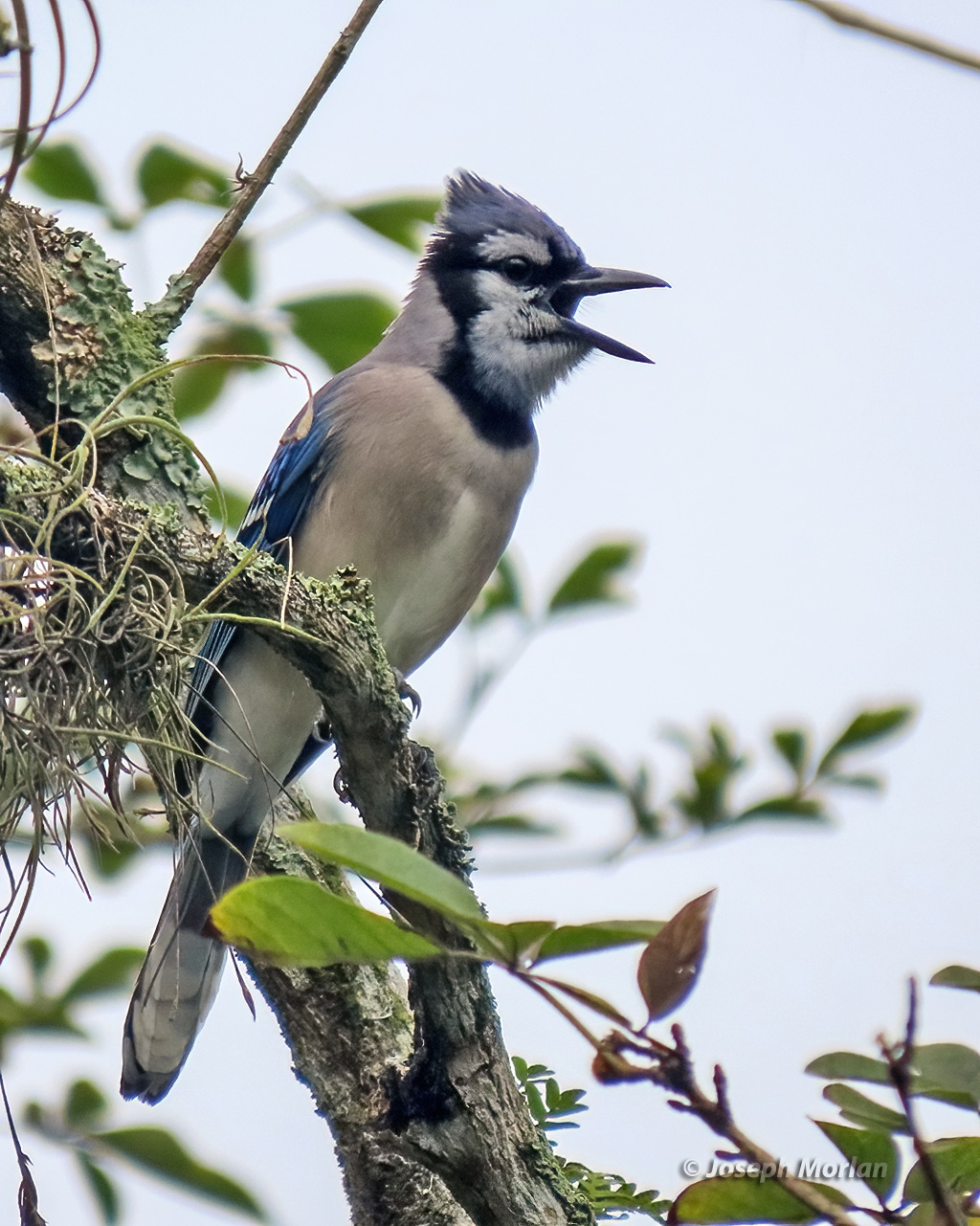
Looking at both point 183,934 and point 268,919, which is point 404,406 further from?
A: point 268,919

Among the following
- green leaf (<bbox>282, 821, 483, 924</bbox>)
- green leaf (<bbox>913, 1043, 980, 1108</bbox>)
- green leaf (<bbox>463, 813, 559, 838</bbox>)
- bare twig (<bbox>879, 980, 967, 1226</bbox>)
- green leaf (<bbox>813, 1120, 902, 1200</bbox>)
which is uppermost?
bare twig (<bbox>879, 980, 967, 1226</bbox>)

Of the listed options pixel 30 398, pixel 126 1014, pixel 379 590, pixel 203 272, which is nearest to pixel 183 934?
pixel 126 1014

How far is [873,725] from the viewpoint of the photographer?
2744 mm

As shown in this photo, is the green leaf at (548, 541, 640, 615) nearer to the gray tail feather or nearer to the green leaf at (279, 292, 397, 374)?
the green leaf at (279, 292, 397, 374)

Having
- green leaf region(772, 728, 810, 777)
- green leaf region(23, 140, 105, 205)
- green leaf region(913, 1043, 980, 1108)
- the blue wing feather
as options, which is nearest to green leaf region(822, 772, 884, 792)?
green leaf region(772, 728, 810, 777)

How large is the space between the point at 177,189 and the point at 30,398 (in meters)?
0.47

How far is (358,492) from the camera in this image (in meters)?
3.08

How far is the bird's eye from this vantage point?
3598mm

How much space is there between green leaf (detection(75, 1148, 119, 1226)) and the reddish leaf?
1.41 m

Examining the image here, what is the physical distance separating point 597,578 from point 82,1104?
159cm

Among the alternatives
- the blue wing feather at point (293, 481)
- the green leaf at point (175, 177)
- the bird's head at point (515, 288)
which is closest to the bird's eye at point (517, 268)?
the bird's head at point (515, 288)

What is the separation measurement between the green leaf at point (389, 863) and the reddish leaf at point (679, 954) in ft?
0.52

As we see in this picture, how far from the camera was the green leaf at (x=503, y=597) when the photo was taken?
3324mm

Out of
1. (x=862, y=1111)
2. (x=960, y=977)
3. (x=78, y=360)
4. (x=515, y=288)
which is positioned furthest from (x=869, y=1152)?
(x=515, y=288)
